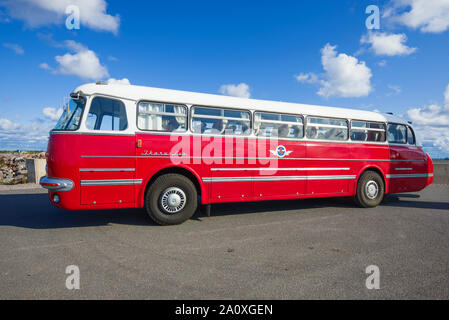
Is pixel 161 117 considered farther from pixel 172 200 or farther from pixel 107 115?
pixel 172 200

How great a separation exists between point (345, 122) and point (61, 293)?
22.9 feet

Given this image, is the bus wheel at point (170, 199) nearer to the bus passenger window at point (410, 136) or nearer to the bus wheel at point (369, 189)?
the bus wheel at point (369, 189)

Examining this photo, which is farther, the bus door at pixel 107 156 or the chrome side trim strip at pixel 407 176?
the chrome side trim strip at pixel 407 176

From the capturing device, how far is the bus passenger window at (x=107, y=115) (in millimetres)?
4829

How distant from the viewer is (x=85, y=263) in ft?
11.3

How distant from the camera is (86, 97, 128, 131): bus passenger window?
4.83 metres

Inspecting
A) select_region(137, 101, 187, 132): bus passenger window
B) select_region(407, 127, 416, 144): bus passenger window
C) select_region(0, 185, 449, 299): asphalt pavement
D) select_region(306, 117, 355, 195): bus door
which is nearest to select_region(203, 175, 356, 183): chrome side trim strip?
select_region(306, 117, 355, 195): bus door

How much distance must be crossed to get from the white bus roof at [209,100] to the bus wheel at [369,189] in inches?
63.2

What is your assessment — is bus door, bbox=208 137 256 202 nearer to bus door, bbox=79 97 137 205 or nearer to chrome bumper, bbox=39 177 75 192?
bus door, bbox=79 97 137 205

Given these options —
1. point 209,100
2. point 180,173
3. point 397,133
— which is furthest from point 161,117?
point 397,133

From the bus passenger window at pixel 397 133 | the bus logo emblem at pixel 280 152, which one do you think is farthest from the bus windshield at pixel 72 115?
the bus passenger window at pixel 397 133

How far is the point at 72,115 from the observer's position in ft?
16.4
